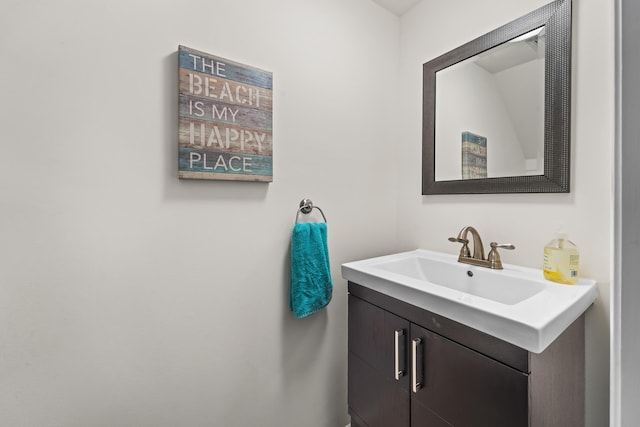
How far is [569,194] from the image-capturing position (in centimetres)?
100

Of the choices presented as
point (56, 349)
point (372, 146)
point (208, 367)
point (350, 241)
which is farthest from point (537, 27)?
point (56, 349)

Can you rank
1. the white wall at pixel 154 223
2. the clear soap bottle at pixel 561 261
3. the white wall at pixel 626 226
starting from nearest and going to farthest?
the white wall at pixel 626 226
the white wall at pixel 154 223
the clear soap bottle at pixel 561 261

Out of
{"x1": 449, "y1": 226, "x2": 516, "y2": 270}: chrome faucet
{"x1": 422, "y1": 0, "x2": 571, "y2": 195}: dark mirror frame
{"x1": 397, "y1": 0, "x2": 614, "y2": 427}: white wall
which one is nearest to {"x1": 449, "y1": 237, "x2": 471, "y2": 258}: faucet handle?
{"x1": 449, "y1": 226, "x2": 516, "y2": 270}: chrome faucet

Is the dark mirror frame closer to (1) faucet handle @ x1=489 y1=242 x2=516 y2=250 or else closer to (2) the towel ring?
(1) faucet handle @ x1=489 y1=242 x2=516 y2=250

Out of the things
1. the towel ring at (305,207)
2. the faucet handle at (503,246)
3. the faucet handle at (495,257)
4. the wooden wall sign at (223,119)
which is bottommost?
the faucet handle at (495,257)

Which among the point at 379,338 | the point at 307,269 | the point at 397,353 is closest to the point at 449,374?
the point at 397,353

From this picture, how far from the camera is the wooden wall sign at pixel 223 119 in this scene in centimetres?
98

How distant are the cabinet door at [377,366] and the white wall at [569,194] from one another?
1.86 ft

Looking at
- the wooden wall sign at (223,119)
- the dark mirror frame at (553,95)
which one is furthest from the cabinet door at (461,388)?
the wooden wall sign at (223,119)

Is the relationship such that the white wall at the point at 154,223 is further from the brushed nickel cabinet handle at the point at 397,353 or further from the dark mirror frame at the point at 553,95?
the dark mirror frame at the point at 553,95

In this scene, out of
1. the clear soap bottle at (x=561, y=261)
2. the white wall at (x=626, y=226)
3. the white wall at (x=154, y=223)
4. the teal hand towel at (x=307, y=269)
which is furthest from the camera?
the teal hand towel at (x=307, y=269)

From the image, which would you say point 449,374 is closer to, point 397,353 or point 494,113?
point 397,353

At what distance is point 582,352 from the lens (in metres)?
0.93

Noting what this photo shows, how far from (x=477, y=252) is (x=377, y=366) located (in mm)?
631
